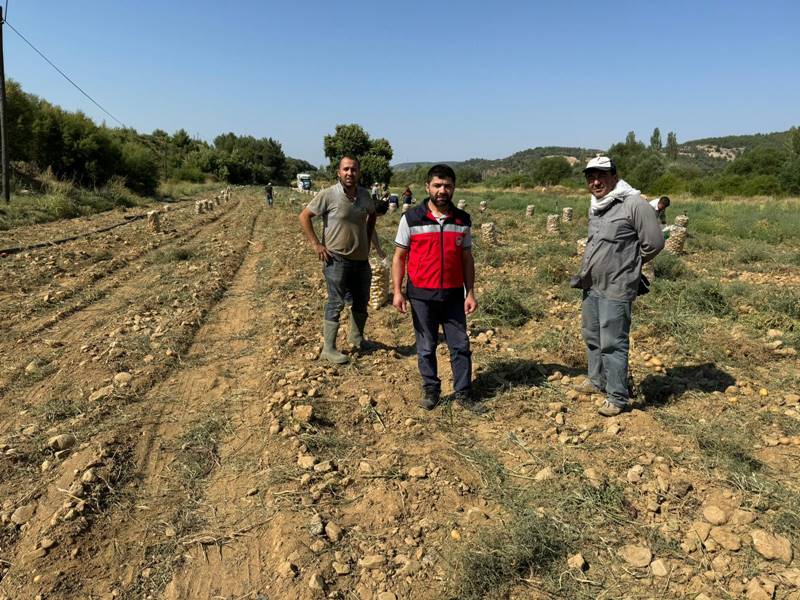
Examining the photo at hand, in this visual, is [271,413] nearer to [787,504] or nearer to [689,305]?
[787,504]

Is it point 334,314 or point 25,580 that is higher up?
point 334,314

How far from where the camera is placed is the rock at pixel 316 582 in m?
2.05

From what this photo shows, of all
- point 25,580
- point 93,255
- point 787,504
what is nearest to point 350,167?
point 25,580

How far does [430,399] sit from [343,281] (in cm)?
138

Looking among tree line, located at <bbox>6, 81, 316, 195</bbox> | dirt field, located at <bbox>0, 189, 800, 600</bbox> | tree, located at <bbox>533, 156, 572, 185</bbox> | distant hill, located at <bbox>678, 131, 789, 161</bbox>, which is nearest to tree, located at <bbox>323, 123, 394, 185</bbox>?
tree, located at <bbox>533, 156, 572, 185</bbox>

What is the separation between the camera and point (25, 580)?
207 centimetres

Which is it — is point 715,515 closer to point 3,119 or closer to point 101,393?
point 101,393

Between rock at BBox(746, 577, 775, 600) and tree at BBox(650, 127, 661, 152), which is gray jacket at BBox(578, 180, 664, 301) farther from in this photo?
tree at BBox(650, 127, 661, 152)

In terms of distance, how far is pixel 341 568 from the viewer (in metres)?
2.16

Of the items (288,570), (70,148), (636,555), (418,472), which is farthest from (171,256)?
(70,148)

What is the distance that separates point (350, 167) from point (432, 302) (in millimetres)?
1439

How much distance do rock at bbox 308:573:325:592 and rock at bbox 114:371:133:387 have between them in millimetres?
2577

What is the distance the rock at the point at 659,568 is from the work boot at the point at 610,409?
4.31 ft

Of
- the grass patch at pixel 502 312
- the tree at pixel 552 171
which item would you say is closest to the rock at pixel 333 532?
the grass patch at pixel 502 312
